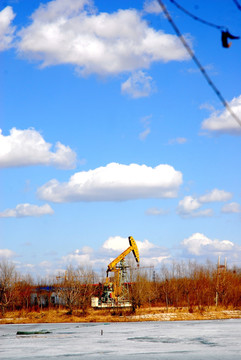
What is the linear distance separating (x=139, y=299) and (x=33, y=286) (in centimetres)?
2867

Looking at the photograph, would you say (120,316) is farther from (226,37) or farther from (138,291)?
(226,37)

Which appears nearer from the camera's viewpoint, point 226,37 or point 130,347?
point 226,37

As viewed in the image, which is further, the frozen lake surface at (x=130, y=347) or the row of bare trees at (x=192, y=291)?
the row of bare trees at (x=192, y=291)

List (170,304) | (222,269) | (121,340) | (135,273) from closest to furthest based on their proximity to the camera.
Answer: (121,340)
(135,273)
(170,304)
(222,269)

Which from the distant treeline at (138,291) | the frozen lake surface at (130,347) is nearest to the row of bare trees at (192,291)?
the distant treeline at (138,291)

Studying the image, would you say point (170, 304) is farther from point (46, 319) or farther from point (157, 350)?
point (157, 350)

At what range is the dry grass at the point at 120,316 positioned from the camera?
62.2 m

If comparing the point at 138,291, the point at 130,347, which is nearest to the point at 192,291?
the point at 138,291

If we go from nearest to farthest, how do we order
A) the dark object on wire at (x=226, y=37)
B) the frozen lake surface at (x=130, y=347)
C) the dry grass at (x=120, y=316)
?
the dark object on wire at (x=226, y=37) → the frozen lake surface at (x=130, y=347) → the dry grass at (x=120, y=316)

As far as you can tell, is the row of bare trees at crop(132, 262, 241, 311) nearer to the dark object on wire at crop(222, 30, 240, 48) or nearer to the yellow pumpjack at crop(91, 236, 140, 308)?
the yellow pumpjack at crop(91, 236, 140, 308)

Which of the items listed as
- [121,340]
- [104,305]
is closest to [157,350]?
Result: [121,340]

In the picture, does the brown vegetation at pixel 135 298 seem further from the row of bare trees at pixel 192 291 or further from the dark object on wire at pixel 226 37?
the dark object on wire at pixel 226 37

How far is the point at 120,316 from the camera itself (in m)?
63.3

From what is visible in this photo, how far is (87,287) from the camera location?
75.9m
